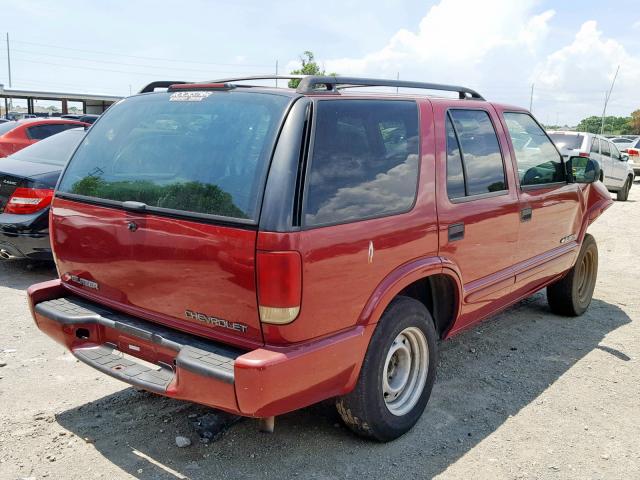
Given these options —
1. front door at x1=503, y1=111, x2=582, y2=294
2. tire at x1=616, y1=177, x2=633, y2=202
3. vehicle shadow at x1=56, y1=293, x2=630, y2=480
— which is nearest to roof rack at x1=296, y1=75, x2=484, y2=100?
front door at x1=503, y1=111, x2=582, y2=294

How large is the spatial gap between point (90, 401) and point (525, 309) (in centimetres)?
421

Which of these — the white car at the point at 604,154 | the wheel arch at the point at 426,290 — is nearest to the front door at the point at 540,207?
the wheel arch at the point at 426,290

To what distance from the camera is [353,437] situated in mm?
3371

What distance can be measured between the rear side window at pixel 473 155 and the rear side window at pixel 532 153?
31 cm

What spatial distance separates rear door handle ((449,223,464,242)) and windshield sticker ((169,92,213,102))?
1596 mm

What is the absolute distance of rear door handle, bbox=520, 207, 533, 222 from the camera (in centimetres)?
430

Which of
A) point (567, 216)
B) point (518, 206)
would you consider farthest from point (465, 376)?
point (567, 216)

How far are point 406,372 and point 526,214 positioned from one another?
1.64 meters

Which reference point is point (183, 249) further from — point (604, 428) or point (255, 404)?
point (604, 428)

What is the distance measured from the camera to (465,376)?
4289 mm

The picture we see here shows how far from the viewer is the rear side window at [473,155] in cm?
365

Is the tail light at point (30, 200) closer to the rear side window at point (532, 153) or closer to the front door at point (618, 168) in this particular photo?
the rear side window at point (532, 153)

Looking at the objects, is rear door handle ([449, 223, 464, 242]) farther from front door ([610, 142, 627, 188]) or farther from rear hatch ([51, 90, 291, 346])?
front door ([610, 142, 627, 188])

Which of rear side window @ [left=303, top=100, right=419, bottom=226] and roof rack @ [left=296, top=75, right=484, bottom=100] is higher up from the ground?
roof rack @ [left=296, top=75, right=484, bottom=100]
